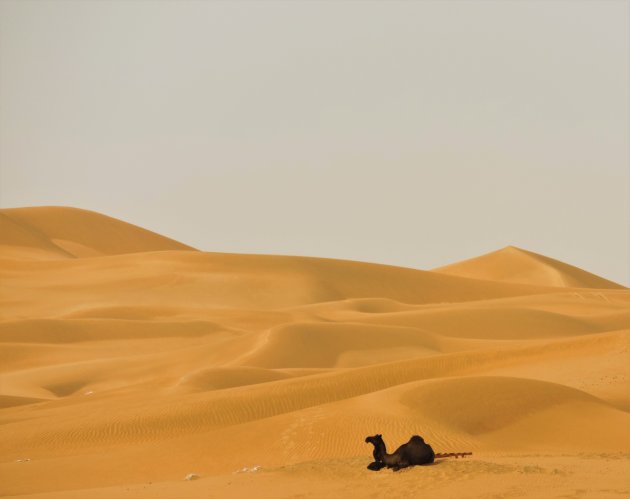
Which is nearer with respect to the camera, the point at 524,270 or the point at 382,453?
the point at 382,453

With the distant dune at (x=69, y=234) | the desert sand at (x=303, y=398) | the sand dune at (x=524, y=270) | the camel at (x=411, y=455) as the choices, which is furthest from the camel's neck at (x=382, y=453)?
the sand dune at (x=524, y=270)

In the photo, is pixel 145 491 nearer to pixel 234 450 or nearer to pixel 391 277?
pixel 234 450

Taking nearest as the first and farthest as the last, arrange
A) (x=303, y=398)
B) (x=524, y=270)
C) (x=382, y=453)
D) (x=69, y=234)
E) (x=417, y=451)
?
(x=417, y=451) < (x=382, y=453) < (x=303, y=398) < (x=524, y=270) < (x=69, y=234)

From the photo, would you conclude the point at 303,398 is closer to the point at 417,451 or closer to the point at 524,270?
the point at 417,451

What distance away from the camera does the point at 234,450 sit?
66.4ft

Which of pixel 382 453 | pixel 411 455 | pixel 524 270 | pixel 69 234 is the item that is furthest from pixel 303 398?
pixel 69 234

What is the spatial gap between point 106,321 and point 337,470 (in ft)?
113

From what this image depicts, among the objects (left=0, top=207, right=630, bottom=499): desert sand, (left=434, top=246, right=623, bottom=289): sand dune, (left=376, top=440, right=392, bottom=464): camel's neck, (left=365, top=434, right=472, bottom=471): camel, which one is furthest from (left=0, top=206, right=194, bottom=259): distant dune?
(left=365, top=434, right=472, bottom=471): camel

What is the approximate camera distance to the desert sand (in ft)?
48.2

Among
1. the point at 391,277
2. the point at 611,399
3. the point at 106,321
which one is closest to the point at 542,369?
the point at 611,399

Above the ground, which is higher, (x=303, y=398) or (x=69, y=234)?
(x=69, y=234)

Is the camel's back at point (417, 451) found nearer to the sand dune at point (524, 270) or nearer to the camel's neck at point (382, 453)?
the camel's neck at point (382, 453)

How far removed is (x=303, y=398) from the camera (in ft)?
80.1

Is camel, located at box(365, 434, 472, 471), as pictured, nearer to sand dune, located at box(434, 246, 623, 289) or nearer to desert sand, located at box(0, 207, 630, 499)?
desert sand, located at box(0, 207, 630, 499)
